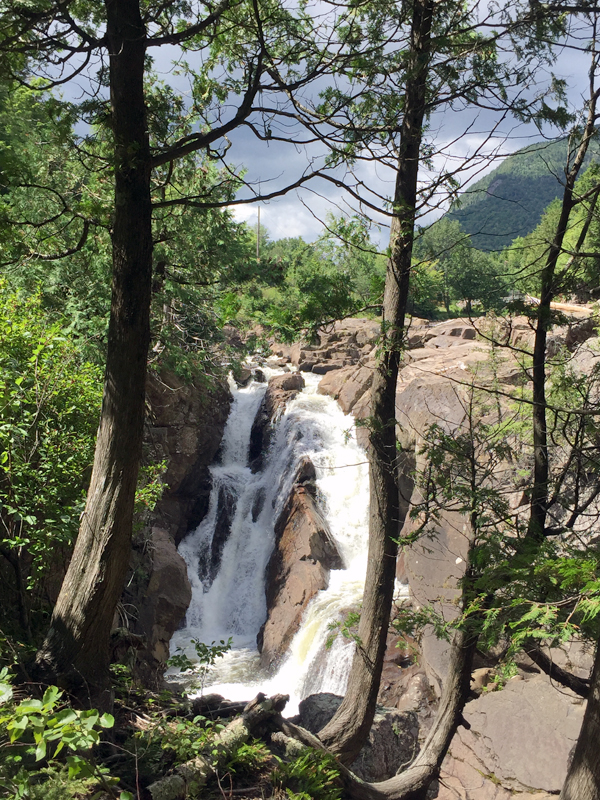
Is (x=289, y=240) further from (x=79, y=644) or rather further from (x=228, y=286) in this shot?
(x=79, y=644)

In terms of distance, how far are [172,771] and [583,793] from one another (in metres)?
2.77

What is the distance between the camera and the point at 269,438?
1866cm

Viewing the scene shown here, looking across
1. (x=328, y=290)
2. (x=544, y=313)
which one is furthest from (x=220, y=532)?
(x=544, y=313)

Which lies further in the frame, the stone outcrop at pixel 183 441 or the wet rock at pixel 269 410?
the wet rock at pixel 269 410

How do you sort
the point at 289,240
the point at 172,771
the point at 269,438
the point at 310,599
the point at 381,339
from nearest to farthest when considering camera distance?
the point at 172,771, the point at 381,339, the point at 310,599, the point at 269,438, the point at 289,240

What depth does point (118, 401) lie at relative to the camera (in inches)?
154

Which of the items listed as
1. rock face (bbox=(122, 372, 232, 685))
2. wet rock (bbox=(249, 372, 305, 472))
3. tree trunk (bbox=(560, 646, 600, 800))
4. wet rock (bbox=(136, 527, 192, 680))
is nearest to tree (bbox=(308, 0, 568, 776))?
tree trunk (bbox=(560, 646, 600, 800))

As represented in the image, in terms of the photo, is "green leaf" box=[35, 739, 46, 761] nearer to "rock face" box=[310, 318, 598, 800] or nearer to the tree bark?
"rock face" box=[310, 318, 598, 800]

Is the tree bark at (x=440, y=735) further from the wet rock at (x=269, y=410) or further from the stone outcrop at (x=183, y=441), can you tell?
the wet rock at (x=269, y=410)

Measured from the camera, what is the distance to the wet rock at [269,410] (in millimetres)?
Result: 18828

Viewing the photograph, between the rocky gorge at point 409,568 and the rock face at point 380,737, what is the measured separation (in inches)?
0.7

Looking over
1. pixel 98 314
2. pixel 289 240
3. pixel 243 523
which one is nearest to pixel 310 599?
pixel 243 523

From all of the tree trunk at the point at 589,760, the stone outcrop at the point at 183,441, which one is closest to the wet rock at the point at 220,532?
the stone outcrop at the point at 183,441

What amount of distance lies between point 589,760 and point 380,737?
160 inches
